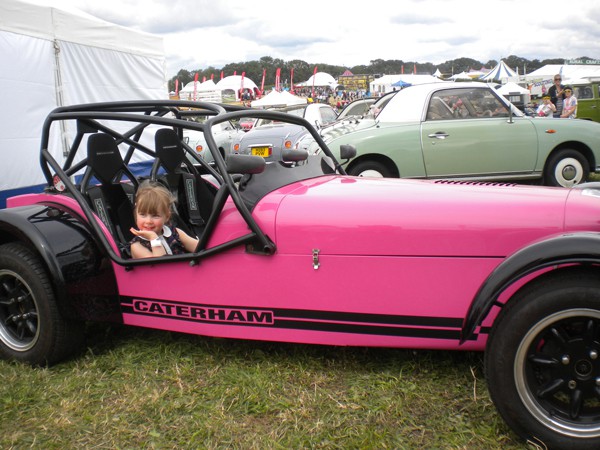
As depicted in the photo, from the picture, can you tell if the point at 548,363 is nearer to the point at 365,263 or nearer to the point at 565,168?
the point at 365,263

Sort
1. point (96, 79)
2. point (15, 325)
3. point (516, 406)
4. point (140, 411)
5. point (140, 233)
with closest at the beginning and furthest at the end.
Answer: point (516, 406) → point (140, 411) → point (140, 233) → point (15, 325) → point (96, 79)

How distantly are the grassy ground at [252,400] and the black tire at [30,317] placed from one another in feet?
0.32

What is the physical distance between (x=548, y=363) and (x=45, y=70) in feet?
23.7

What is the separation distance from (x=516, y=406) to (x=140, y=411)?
1.75 metres

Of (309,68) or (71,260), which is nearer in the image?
(71,260)

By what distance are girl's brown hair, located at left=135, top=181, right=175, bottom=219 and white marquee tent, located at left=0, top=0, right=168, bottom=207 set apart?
4.30 m

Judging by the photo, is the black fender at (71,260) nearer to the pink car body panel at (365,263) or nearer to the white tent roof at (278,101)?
A: the pink car body panel at (365,263)

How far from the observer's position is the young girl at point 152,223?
313 centimetres

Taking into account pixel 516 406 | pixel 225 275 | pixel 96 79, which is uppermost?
pixel 96 79

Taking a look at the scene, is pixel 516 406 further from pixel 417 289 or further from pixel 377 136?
pixel 377 136

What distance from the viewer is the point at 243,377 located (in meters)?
2.94

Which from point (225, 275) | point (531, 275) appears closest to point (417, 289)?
point (531, 275)

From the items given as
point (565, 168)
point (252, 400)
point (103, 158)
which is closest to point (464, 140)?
point (565, 168)

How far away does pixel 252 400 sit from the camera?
2715 mm
